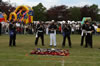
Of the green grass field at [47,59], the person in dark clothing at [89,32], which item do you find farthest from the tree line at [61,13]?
the green grass field at [47,59]

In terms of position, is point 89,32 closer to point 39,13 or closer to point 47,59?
point 47,59

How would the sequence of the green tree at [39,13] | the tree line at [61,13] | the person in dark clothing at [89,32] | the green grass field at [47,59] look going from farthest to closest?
the tree line at [61,13] < the green tree at [39,13] < the person in dark clothing at [89,32] < the green grass field at [47,59]

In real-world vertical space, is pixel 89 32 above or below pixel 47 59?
above

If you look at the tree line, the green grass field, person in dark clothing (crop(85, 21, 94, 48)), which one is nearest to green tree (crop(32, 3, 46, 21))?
the tree line

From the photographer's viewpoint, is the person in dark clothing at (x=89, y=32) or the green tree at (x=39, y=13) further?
Result: the green tree at (x=39, y=13)

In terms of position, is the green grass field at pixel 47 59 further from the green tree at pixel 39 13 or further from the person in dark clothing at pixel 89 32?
the green tree at pixel 39 13

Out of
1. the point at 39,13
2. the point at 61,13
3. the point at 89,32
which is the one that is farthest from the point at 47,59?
the point at 61,13

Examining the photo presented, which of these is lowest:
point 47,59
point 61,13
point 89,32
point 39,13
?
point 47,59

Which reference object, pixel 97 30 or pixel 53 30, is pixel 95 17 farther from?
pixel 53 30

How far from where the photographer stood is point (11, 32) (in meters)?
16.9

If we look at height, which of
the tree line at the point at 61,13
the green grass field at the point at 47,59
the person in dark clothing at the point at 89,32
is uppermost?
the tree line at the point at 61,13

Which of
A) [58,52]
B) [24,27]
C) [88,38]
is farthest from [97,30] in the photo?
[58,52]

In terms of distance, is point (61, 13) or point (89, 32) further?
point (61, 13)

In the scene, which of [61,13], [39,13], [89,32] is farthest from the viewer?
[61,13]
